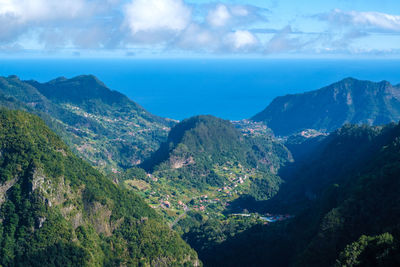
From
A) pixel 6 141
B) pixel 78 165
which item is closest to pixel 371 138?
pixel 78 165

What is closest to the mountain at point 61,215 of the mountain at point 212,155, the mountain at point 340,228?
the mountain at point 340,228

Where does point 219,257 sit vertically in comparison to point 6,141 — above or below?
below

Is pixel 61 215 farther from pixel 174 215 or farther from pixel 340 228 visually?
pixel 174 215

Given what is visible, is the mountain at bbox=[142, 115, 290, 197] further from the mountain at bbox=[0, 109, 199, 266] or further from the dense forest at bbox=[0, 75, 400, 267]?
the mountain at bbox=[0, 109, 199, 266]

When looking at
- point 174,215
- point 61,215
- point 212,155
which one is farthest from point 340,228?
point 212,155

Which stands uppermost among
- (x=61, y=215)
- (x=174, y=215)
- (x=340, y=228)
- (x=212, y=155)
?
(x=212, y=155)

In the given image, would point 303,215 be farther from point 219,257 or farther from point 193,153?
point 193,153
